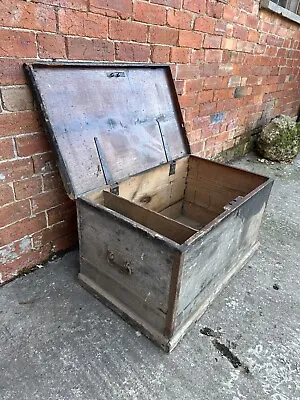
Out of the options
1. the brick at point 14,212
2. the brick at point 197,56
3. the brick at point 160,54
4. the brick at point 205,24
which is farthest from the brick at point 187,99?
the brick at point 14,212

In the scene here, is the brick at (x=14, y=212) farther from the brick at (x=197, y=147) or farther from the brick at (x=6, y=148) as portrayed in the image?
the brick at (x=197, y=147)

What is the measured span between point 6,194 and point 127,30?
1079mm

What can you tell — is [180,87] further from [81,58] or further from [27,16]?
[27,16]

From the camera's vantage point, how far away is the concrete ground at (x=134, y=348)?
1.07 m

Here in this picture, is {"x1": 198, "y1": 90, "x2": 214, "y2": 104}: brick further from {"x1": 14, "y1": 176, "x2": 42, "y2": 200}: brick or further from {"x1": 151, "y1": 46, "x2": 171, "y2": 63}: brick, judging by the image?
{"x1": 14, "y1": 176, "x2": 42, "y2": 200}: brick

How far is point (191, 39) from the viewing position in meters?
2.10

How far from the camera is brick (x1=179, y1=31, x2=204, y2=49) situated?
2.01 metres

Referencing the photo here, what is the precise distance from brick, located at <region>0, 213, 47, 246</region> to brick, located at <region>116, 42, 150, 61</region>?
97 cm

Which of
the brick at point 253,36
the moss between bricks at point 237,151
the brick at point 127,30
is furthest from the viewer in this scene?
the moss between bricks at point 237,151

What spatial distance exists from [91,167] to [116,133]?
0.86 ft

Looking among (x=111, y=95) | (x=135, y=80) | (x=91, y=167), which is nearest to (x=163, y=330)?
(x=91, y=167)

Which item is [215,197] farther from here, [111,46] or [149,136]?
[111,46]

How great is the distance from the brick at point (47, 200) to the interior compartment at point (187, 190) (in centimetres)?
29

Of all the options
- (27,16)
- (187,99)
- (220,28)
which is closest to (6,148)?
(27,16)
